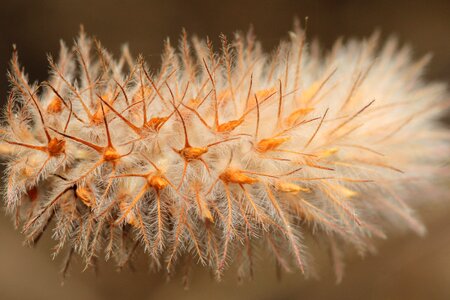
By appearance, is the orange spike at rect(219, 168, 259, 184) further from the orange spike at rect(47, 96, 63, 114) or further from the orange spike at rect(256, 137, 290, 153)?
the orange spike at rect(47, 96, 63, 114)

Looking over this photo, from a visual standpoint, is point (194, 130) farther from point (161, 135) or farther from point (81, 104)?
point (81, 104)

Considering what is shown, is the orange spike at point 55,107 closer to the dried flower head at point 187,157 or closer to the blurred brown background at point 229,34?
the dried flower head at point 187,157

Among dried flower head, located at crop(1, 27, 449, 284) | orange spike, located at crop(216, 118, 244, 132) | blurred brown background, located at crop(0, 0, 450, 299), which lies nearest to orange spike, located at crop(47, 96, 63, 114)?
dried flower head, located at crop(1, 27, 449, 284)

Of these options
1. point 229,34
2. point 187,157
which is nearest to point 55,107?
point 187,157

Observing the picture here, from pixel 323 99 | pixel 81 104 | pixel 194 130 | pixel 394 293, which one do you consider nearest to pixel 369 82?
pixel 323 99

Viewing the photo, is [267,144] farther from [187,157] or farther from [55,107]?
[55,107]
